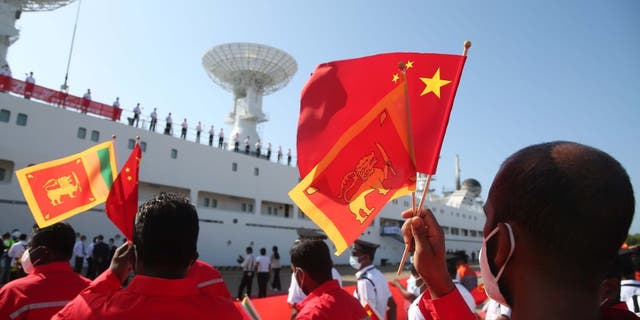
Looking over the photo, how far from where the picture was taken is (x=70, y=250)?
283 cm

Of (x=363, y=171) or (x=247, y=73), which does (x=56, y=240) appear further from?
(x=247, y=73)

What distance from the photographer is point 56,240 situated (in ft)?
9.04

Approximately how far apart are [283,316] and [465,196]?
1914 inches

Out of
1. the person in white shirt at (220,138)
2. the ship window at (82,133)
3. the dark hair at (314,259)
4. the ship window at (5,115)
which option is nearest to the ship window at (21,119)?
the ship window at (5,115)

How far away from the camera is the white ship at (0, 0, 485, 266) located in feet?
50.1

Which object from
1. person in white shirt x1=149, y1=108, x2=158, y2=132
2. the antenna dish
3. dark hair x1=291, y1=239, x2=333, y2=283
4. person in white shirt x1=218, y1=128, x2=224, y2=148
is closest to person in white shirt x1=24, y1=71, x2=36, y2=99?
person in white shirt x1=149, y1=108, x2=158, y2=132

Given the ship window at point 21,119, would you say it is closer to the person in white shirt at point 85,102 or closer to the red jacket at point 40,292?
the person in white shirt at point 85,102

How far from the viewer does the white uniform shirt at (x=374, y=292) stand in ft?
13.3

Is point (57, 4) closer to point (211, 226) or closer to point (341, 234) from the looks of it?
point (211, 226)

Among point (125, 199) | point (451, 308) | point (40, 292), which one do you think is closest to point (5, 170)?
point (125, 199)

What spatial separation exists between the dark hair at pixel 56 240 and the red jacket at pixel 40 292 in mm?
90

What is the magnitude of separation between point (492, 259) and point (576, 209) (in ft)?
0.80

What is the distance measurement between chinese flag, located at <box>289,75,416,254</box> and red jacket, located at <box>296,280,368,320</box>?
0.71 meters

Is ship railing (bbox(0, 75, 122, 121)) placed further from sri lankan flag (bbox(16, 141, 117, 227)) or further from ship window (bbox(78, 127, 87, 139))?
sri lankan flag (bbox(16, 141, 117, 227))
